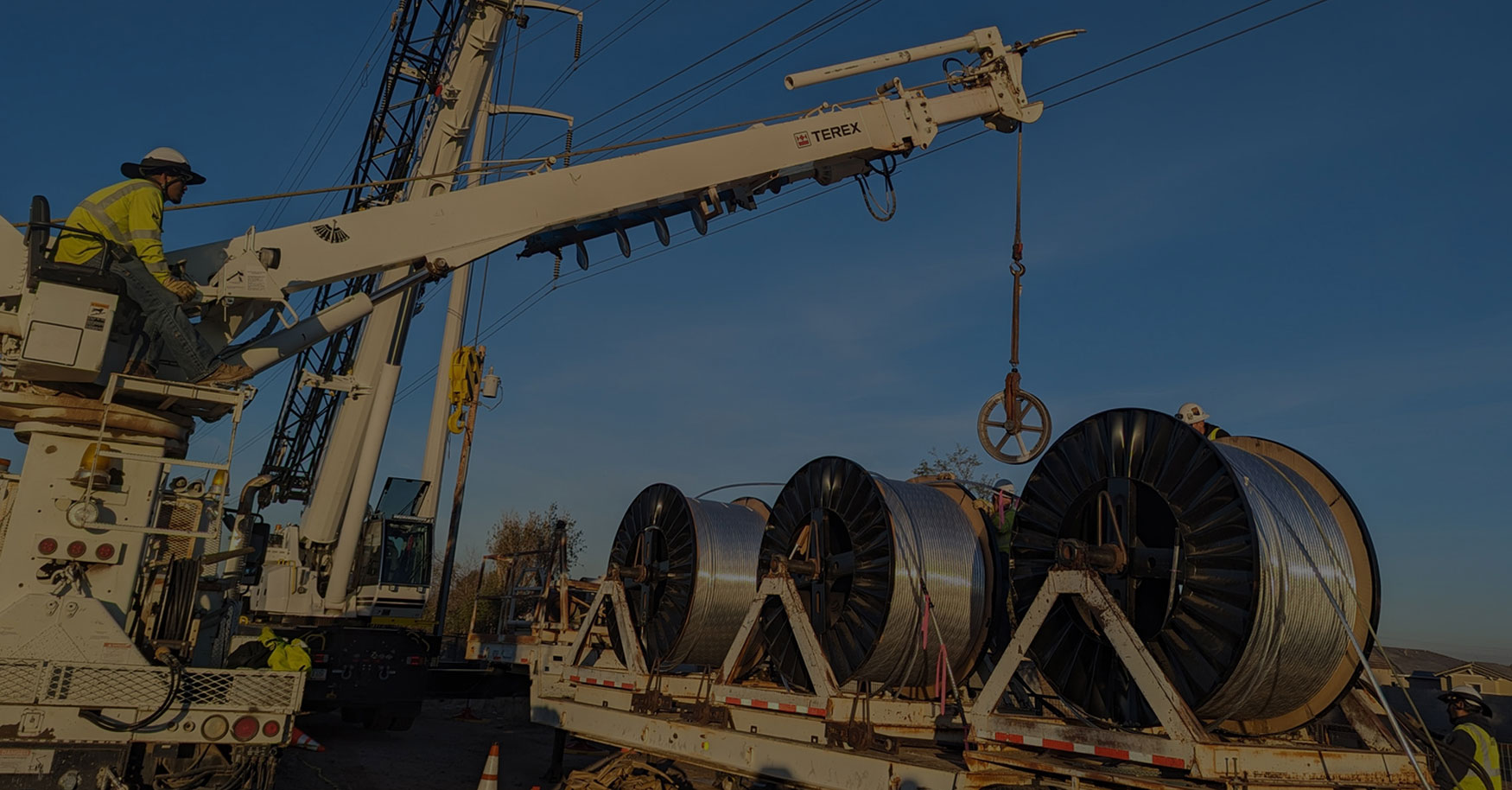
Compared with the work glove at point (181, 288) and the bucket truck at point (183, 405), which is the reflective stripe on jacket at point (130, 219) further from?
the bucket truck at point (183, 405)

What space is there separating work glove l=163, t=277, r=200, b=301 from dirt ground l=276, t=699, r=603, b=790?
5172mm

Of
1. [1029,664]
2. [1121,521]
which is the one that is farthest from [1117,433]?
[1029,664]

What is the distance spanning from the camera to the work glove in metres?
7.95

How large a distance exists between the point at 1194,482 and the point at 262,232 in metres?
7.84

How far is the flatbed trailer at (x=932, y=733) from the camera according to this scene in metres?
6.10

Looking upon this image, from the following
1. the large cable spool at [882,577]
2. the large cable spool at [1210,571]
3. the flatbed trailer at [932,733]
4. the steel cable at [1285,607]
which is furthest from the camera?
the large cable spool at [882,577]

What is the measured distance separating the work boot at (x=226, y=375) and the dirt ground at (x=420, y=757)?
14.2ft

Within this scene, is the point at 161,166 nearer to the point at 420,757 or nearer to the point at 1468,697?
the point at 420,757

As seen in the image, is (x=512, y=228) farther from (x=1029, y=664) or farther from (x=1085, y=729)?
(x=1085, y=729)

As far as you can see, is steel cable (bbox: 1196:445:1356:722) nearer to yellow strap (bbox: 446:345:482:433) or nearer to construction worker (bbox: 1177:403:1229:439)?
construction worker (bbox: 1177:403:1229:439)

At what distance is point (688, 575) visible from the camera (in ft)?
39.6

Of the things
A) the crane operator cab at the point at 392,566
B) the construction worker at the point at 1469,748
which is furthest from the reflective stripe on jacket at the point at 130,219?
the construction worker at the point at 1469,748

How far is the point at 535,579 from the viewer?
20.7 meters

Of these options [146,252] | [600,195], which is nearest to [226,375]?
[146,252]
